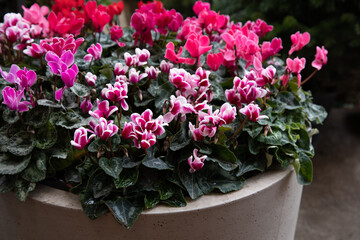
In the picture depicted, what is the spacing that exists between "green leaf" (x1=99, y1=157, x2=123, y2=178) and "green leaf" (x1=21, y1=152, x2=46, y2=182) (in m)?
0.16

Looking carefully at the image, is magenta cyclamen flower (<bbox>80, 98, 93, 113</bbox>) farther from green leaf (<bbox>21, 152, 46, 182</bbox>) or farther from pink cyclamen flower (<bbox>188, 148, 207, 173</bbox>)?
pink cyclamen flower (<bbox>188, 148, 207, 173</bbox>)

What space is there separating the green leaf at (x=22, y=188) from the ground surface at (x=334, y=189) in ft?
4.66

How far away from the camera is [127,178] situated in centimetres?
96

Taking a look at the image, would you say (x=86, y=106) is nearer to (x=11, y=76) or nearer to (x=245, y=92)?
(x=11, y=76)

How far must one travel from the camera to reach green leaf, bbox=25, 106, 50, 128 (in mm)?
1024

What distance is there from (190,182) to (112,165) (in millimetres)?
192

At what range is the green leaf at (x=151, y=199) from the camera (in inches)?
36.8

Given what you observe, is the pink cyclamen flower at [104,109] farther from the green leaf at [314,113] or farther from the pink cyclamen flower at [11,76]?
the green leaf at [314,113]

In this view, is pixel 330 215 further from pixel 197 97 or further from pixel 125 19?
pixel 125 19

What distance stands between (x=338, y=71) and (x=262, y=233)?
6.02 feet

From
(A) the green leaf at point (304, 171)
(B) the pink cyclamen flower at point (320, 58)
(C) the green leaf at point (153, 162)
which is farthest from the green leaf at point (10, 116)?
(B) the pink cyclamen flower at point (320, 58)

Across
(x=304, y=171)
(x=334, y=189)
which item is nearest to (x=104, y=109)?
(x=304, y=171)

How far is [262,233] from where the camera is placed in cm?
108

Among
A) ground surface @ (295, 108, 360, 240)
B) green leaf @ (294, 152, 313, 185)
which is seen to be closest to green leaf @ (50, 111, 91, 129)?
green leaf @ (294, 152, 313, 185)
